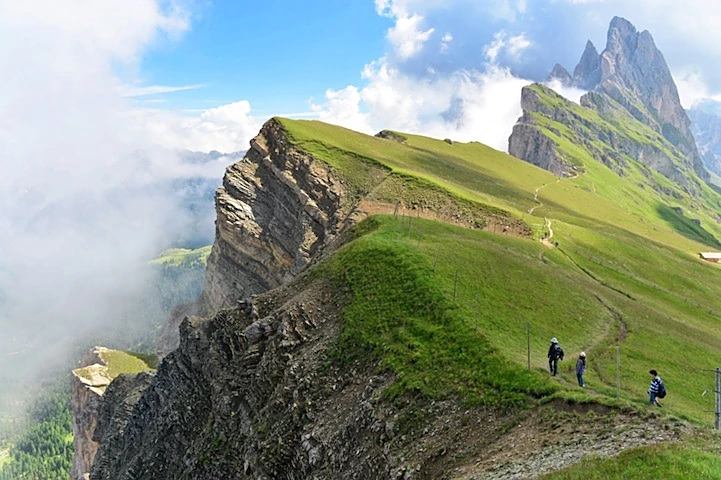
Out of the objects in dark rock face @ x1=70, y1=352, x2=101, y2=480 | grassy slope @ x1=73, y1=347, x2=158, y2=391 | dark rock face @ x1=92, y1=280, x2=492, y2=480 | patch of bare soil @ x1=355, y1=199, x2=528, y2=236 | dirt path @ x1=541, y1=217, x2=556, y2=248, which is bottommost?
dark rock face @ x1=70, y1=352, x2=101, y2=480

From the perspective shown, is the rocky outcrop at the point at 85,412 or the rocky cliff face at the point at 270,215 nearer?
the rocky cliff face at the point at 270,215

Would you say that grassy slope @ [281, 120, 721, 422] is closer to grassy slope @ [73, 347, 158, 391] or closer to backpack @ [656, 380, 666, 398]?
backpack @ [656, 380, 666, 398]

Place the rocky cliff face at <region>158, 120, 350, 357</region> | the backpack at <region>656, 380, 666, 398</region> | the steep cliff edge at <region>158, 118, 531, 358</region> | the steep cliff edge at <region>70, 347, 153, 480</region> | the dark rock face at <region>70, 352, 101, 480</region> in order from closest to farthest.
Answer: the backpack at <region>656, 380, 666, 398</region>
the steep cliff edge at <region>158, 118, 531, 358</region>
the rocky cliff face at <region>158, 120, 350, 357</region>
the dark rock face at <region>70, 352, 101, 480</region>
the steep cliff edge at <region>70, 347, 153, 480</region>

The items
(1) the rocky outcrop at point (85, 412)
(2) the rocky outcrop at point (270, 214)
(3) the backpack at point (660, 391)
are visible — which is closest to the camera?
(3) the backpack at point (660, 391)

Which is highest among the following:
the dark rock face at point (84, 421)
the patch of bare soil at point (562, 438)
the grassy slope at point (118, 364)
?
the patch of bare soil at point (562, 438)

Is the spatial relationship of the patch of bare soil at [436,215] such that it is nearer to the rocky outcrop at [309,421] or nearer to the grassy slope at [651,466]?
the rocky outcrop at [309,421]

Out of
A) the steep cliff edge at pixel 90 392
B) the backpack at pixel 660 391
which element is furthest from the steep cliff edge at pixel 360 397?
the steep cliff edge at pixel 90 392

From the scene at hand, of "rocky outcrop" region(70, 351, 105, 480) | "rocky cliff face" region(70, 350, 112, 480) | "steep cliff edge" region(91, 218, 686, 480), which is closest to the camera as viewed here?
"steep cliff edge" region(91, 218, 686, 480)

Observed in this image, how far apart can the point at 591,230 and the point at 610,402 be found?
85856 millimetres

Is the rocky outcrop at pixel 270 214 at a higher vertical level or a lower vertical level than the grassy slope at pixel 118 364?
higher

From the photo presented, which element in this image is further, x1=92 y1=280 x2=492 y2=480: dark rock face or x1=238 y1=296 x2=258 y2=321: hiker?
x1=238 y1=296 x2=258 y2=321: hiker

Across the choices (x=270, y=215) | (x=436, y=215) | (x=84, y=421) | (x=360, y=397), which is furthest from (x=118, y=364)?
(x=360, y=397)

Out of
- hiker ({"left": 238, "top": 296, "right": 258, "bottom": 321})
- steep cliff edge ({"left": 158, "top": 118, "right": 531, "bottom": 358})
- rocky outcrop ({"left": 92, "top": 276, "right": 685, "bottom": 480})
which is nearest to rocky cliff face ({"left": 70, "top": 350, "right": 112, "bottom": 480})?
steep cliff edge ({"left": 158, "top": 118, "right": 531, "bottom": 358})

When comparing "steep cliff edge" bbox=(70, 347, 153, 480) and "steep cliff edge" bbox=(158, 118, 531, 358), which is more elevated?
"steep cliff edge" bbox=(158, 118, 531, 358)
